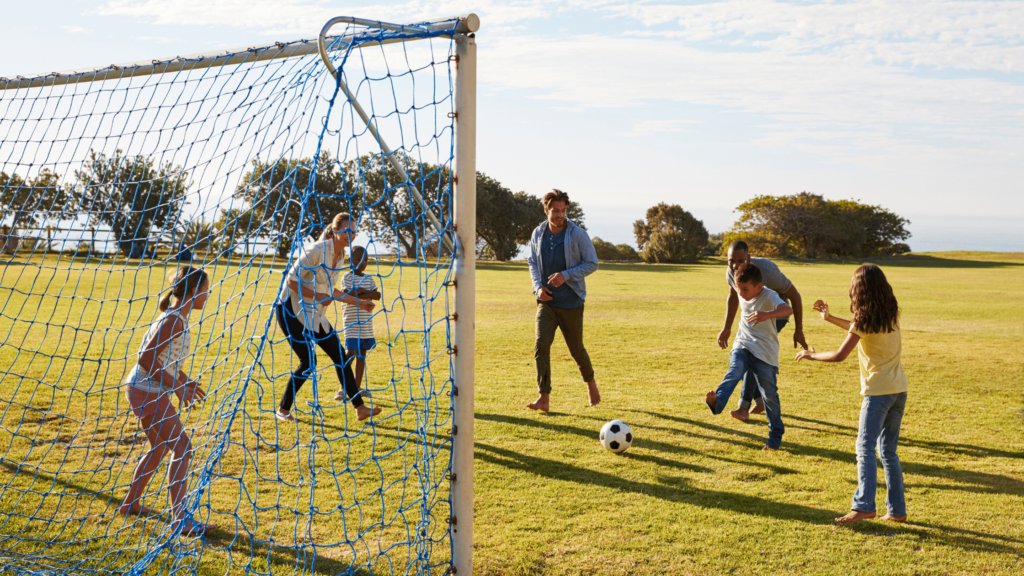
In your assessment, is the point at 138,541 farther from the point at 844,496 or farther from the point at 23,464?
the point at 844,496

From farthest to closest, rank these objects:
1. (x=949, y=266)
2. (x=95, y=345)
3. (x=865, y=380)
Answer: (x=949, y=266) < (x=95, y=345) < (x=865, y=380)

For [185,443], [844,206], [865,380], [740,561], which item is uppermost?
[844,206]

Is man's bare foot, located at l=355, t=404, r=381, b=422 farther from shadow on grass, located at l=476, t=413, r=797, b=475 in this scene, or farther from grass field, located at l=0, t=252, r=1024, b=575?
shadow on grass, located at l=476, t=413, r=797, b=475

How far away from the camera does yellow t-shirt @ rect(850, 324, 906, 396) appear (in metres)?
4.12

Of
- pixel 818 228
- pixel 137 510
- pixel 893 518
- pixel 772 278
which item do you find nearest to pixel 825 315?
pixel 893 518

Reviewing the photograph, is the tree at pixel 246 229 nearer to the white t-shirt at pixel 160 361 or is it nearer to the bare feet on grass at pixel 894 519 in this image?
the white t-shirt at pixel 160 361

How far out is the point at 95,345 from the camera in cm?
976

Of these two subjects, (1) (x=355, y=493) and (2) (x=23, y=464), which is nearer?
(1) (x=355, y=493)

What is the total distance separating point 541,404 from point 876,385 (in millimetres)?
3106

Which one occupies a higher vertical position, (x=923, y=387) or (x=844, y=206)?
(x=844, y=206)

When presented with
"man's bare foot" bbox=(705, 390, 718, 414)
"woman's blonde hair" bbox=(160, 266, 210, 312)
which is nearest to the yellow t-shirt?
"man's bare foot" bbox=(705, 390, 718, 414)

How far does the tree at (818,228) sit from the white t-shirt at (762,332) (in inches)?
1660

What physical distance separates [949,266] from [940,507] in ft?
129

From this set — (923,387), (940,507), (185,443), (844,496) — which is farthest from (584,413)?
(923,387)
